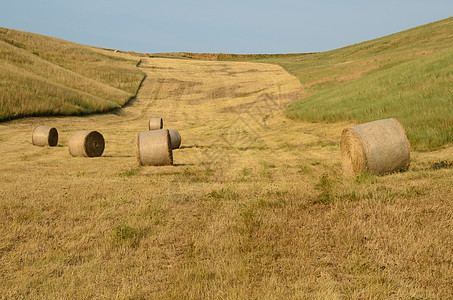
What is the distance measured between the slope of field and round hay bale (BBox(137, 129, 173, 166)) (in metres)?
21.5

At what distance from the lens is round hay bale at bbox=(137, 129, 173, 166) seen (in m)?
13.6

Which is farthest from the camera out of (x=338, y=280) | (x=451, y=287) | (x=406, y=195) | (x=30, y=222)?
(x=406, y=195)

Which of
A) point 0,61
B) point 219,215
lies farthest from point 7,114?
point 219,215

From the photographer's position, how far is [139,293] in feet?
14.9

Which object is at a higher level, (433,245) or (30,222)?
(30,222)

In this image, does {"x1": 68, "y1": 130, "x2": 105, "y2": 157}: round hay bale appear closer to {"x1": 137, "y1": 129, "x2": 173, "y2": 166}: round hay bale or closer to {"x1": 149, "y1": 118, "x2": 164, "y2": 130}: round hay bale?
{"x1": 137, "y1": 129, "x2": 173, "y2": 166}: round hay bale

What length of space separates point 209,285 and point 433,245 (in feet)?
10.9

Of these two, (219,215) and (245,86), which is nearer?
(219,215)

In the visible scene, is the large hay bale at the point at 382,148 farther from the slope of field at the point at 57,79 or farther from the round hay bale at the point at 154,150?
the slope of field at the point at 57,79

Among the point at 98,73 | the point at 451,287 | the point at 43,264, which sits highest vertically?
the point at 98,73

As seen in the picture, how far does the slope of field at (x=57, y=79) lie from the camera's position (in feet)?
105

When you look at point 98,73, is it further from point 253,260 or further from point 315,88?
point 253,260

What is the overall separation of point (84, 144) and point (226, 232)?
12689 millimetres

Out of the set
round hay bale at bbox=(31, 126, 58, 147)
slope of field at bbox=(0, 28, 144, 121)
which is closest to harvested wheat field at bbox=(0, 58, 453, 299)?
round hay bale at bbox=(31, 126, 58, 147)
